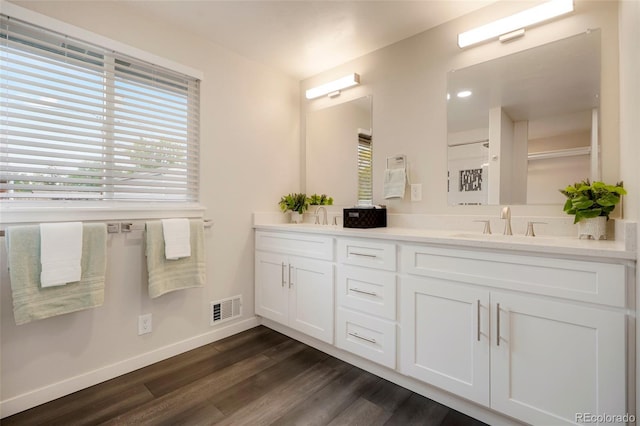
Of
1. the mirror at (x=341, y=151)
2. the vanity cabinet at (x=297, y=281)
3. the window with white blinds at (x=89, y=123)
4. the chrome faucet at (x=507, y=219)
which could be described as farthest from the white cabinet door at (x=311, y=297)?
the chrome faucet at (x=507, y=219)

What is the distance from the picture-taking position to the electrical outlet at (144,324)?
6.68ft

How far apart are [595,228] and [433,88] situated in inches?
51.6

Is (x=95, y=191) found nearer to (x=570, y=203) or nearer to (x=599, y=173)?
(x=570, y=203)

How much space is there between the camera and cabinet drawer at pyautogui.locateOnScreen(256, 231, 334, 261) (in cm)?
214

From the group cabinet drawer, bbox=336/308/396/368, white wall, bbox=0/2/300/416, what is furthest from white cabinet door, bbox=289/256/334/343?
white wall, bbox=0/2/300/416

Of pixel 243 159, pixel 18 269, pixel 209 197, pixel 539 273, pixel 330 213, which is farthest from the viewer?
pixel 330 213

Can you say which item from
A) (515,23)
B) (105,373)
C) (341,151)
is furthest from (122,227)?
(515,23)

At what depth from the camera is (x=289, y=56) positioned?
2623mm

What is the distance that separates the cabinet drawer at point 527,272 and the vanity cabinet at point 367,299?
0.16 meters

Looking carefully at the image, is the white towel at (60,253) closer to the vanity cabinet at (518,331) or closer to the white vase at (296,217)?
the white vase at (296,217)

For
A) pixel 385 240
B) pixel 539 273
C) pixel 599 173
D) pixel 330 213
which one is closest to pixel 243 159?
pixel 330 213

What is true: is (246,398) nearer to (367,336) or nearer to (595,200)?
(367,336)

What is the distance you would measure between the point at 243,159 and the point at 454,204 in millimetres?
1717

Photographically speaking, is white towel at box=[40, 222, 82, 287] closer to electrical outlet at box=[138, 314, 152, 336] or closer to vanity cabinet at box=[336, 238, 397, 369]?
electrical outlet at box=[138, 314, 152, 336]
